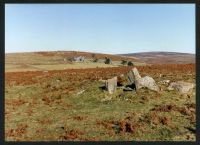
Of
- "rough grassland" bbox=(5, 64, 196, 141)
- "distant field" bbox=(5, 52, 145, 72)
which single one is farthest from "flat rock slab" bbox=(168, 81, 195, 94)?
"distant field" bbox=(5, 52, 145, 72)

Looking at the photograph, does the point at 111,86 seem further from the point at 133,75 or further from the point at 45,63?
the point at 45,63

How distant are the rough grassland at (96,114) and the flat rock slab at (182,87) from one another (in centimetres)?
33

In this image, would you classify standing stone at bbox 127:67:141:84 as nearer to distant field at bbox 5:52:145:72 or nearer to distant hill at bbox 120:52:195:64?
distant field at bbox 5:52:145:72

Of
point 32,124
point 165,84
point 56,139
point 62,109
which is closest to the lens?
point 56,139

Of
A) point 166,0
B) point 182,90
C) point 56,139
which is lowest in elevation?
point 56,139

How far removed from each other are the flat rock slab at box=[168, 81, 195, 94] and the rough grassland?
0.33 metres

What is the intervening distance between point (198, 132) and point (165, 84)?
855 centimetres

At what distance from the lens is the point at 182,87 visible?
18906mm

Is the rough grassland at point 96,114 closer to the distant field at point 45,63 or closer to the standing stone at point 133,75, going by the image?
the standing stone at point 133,75

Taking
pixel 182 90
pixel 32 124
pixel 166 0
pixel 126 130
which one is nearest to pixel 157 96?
pixel 182 90

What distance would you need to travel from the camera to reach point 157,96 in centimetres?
1838

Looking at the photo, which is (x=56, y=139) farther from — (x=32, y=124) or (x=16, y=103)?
(x=16, y=103)

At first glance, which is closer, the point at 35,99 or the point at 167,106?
the point at 167,106

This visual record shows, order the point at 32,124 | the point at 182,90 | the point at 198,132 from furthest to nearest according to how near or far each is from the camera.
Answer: the point at 182,90 < the point at 32,124 < the point at 198,132
